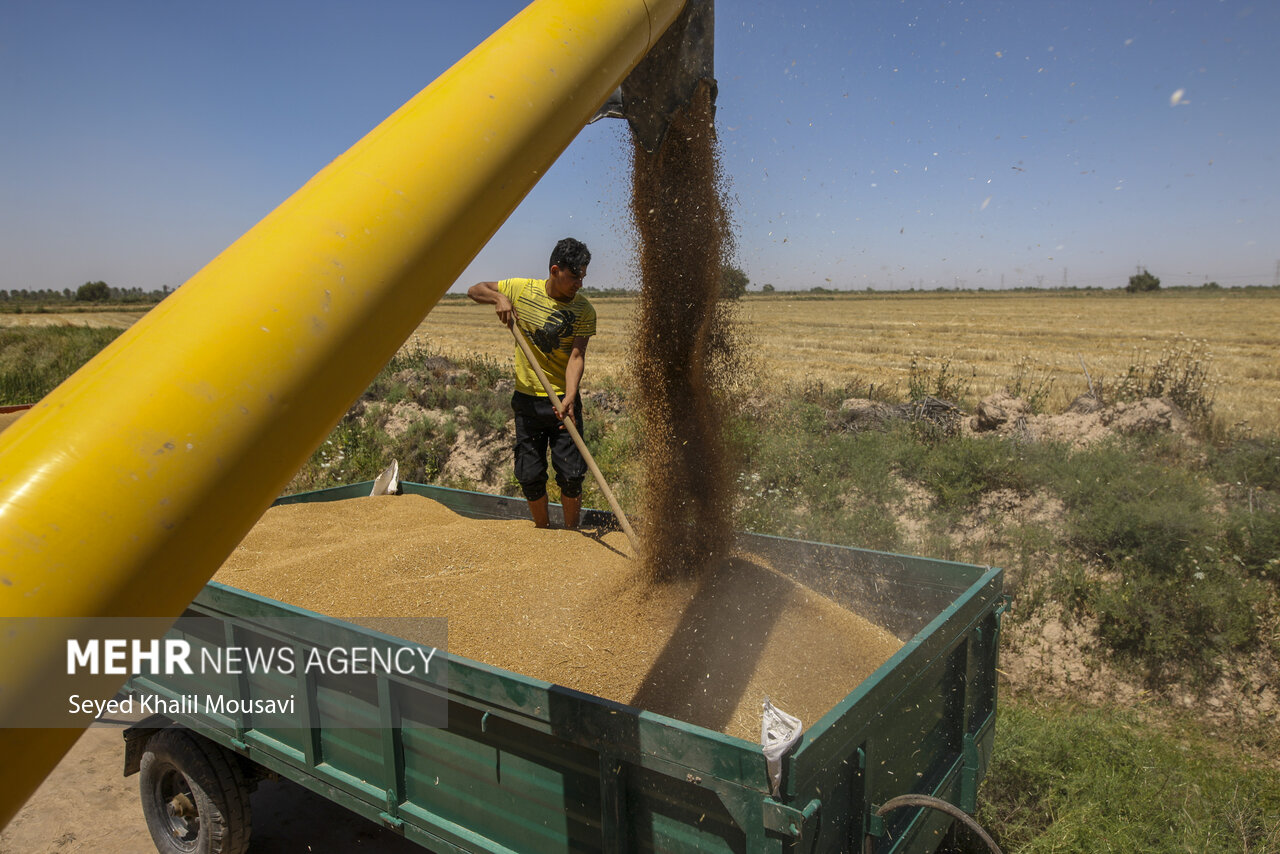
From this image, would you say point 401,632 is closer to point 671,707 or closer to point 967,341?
point 671,707

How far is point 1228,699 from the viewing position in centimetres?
405

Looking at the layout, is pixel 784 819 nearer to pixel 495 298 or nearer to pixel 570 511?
pixel 570 511

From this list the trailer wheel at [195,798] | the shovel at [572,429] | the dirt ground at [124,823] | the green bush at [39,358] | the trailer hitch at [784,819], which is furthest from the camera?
the green bush at [39,358]

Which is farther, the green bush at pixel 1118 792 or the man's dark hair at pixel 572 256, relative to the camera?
the man's dark hair at pixel 572 256

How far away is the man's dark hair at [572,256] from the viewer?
164 inches

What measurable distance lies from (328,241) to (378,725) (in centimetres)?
196

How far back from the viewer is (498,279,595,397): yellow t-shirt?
441 centimetres

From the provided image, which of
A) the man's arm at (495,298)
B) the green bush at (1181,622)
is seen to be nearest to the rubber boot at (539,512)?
the man's arm at (495,298)

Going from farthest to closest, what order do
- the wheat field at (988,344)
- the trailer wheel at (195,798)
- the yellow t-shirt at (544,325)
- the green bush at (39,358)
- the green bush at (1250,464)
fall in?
the green bush at (39,358) < the wheat field at (988,344) < the green bush at (1250,464) < the yellow t-shirt at (544,325) < the trailer wheel at (195,798)

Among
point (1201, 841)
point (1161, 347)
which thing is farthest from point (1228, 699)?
point (1161, 347)

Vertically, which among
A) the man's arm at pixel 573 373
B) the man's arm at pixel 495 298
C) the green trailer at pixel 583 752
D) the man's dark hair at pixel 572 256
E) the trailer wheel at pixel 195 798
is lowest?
the trailer wheel at pixel 195 798

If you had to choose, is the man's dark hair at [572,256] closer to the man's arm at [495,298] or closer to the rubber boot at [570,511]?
the man's arm at [495,298]

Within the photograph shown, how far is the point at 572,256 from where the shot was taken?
13.7 feet

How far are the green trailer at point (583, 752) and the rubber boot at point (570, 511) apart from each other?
1543mm
